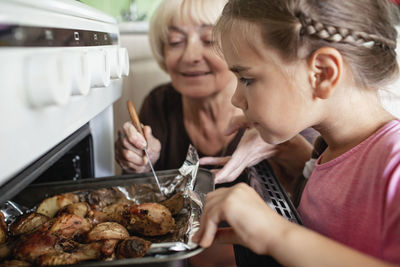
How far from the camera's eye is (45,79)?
35 centimetres

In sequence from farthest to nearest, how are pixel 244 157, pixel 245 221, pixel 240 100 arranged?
1. pixel 244 157
2. pixel 240 100
3. pixel 245 221

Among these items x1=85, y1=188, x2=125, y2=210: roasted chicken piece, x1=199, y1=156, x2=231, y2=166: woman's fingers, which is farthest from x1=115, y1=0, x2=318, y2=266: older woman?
x1=85, y1=188, x2=125, y2=210: roasted chicken piece

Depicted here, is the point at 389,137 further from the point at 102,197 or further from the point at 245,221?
the point at 102,197

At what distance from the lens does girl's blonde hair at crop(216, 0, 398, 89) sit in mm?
580

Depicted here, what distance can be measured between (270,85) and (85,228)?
0.43 m

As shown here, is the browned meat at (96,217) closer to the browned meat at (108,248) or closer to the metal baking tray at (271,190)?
the browned meat at (108,248)

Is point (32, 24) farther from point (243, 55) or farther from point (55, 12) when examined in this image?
point (243, 55)

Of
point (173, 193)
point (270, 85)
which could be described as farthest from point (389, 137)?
point (173, 193)

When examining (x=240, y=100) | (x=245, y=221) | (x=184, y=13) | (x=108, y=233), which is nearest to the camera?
(x=245, y=221)

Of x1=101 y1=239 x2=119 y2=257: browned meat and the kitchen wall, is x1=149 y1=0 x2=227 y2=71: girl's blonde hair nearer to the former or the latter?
the kitchen wall

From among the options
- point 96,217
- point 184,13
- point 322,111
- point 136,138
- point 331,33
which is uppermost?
point 184,13

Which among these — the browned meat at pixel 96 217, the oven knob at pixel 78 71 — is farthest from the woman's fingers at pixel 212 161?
the oven knob at pixel 78 71

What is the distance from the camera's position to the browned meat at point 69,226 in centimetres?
61

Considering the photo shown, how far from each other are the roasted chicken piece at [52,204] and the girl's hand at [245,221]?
32 centimetres
